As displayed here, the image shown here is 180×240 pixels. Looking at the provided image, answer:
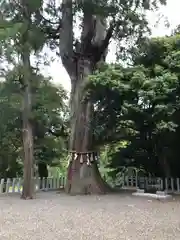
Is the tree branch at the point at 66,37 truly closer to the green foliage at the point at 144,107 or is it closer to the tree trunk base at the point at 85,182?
the green foliage at the point at 144,107

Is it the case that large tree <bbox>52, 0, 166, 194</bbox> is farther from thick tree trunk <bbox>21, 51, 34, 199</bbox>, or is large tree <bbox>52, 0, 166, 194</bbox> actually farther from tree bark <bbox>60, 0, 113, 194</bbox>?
thick tree trunk <bbox>21, 51, 34, 199</bbox>

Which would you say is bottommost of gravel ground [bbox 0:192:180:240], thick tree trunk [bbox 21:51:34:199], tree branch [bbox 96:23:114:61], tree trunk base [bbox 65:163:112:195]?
gravel ground [bbox 0:192:180:240]

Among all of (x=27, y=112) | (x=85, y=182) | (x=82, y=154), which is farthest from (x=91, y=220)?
(x=27, y=112)

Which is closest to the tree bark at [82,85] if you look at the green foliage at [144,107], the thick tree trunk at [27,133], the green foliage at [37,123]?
the green foliage at [144,107]

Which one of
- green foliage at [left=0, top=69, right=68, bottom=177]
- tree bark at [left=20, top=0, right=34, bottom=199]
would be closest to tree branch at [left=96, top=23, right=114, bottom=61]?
green foliage at [left=0, top=69, right=68, bottom=177]

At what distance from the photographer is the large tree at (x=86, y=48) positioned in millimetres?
8211

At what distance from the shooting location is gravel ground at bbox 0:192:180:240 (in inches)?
137

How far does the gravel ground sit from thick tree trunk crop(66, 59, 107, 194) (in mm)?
1757

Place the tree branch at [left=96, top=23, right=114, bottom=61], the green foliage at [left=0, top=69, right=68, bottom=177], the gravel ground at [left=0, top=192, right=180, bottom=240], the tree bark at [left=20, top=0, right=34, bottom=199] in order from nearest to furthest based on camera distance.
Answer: the gravel ground at [left=0, top=192, right=180, bottom=240]
the tree bark at [left=20, top=0, right=34, bottom=199]
the green foliage at [left=0, top=69, right=68, bottom=177]
the tree branch at [left=96, top=23, right=114, bottom=61]

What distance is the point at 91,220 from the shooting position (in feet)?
14.4

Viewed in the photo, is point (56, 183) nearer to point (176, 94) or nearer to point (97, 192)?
point (97, 192)

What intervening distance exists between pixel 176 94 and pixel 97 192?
11.5 ft

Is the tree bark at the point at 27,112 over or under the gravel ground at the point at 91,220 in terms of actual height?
over

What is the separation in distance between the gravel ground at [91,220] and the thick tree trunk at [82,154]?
176 centimetres
